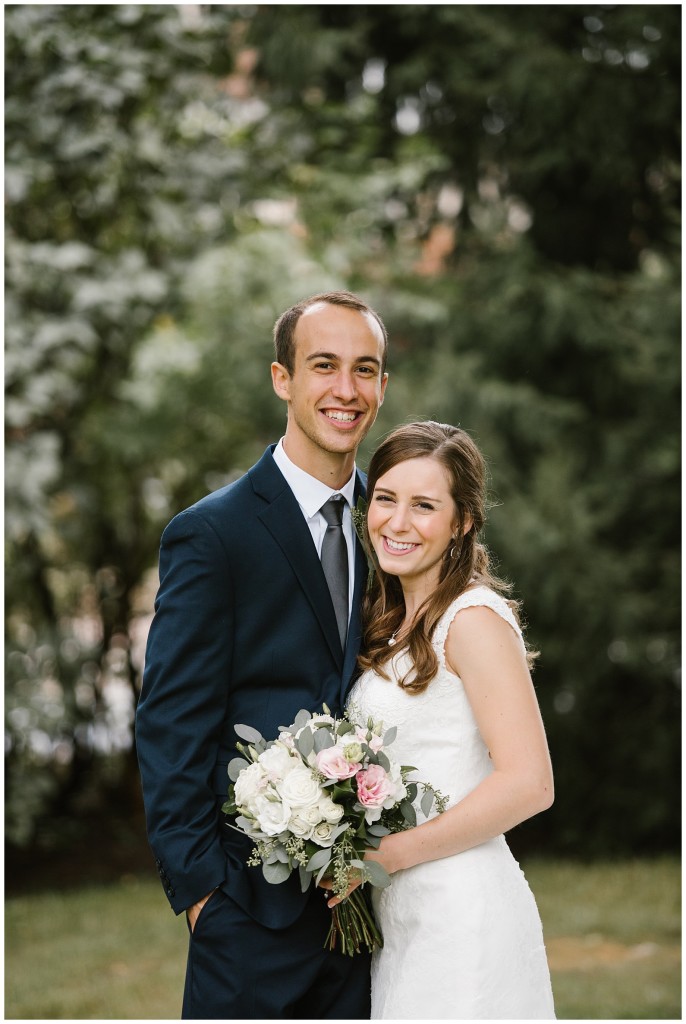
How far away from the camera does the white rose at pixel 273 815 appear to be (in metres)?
2.45

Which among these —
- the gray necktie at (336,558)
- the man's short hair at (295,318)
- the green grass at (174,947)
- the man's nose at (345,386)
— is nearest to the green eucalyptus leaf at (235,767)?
the gray necktie at (336,558)

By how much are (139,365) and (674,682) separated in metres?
4.59

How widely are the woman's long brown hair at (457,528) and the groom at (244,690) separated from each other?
10 cm

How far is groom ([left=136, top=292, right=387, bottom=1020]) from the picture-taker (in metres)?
2.73

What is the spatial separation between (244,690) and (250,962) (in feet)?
2.14

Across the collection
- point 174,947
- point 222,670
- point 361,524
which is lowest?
point 174,947

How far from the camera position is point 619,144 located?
Result: 805cm

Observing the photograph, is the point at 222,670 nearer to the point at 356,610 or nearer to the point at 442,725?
the point at 356,610

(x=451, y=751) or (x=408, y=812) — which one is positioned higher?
(x=451, y=751)

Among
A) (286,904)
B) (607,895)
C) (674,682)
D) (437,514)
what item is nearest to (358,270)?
(674,682)

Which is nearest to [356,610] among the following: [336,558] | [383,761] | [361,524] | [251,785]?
[336,558]

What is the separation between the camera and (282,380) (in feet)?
10.4

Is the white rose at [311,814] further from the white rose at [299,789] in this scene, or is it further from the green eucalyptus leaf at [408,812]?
the green eucalyptus leaf at [408,812]

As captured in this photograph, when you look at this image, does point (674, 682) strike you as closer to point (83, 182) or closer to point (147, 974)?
point (147, 974)
